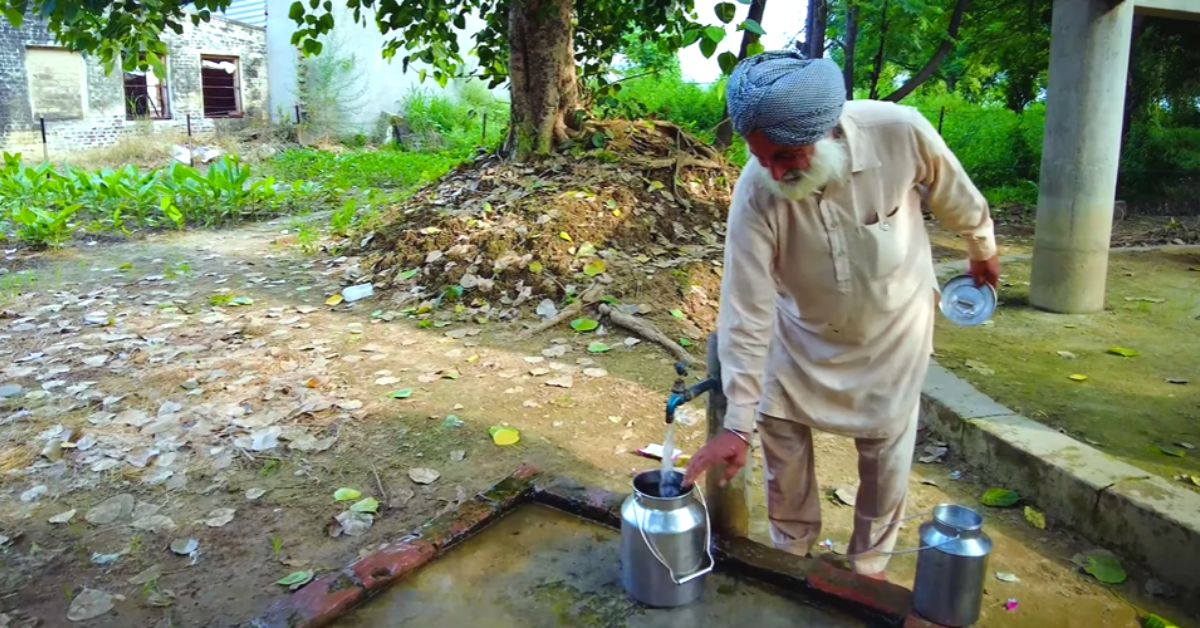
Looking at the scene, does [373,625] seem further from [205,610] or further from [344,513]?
[344,513]

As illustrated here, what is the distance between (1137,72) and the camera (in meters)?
10.5

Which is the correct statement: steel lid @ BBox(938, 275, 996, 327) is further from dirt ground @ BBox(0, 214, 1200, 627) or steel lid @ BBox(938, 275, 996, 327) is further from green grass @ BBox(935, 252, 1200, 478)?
green grass @ BBox(935, 252, 1200, 478)

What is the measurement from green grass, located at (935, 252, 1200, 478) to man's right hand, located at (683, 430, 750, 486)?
207 centimetres

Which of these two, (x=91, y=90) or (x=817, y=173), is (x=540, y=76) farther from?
(x=91, y=90)

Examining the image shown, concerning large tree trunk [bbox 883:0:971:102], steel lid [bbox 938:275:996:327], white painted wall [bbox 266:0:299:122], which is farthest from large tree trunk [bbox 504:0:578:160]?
white painted wall [bbox 266:0:299:122]

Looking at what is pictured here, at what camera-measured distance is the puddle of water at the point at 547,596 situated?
7.61 feet

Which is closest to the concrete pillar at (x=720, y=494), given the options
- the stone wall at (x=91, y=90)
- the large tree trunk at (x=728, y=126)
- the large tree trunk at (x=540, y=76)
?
the large tree trunk at (x=540, y=76)

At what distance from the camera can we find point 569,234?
6.32m

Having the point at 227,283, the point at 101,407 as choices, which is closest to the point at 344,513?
the point at 101,407

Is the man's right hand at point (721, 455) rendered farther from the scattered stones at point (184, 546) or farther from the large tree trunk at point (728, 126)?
the large tree trunk at point (728, 126)

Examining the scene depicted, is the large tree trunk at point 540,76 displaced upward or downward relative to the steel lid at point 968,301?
upward

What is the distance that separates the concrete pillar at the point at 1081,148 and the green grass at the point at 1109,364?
0.24m

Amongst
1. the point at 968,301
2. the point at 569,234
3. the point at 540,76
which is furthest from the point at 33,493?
the point at 540,76

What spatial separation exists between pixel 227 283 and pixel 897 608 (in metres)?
6.18
